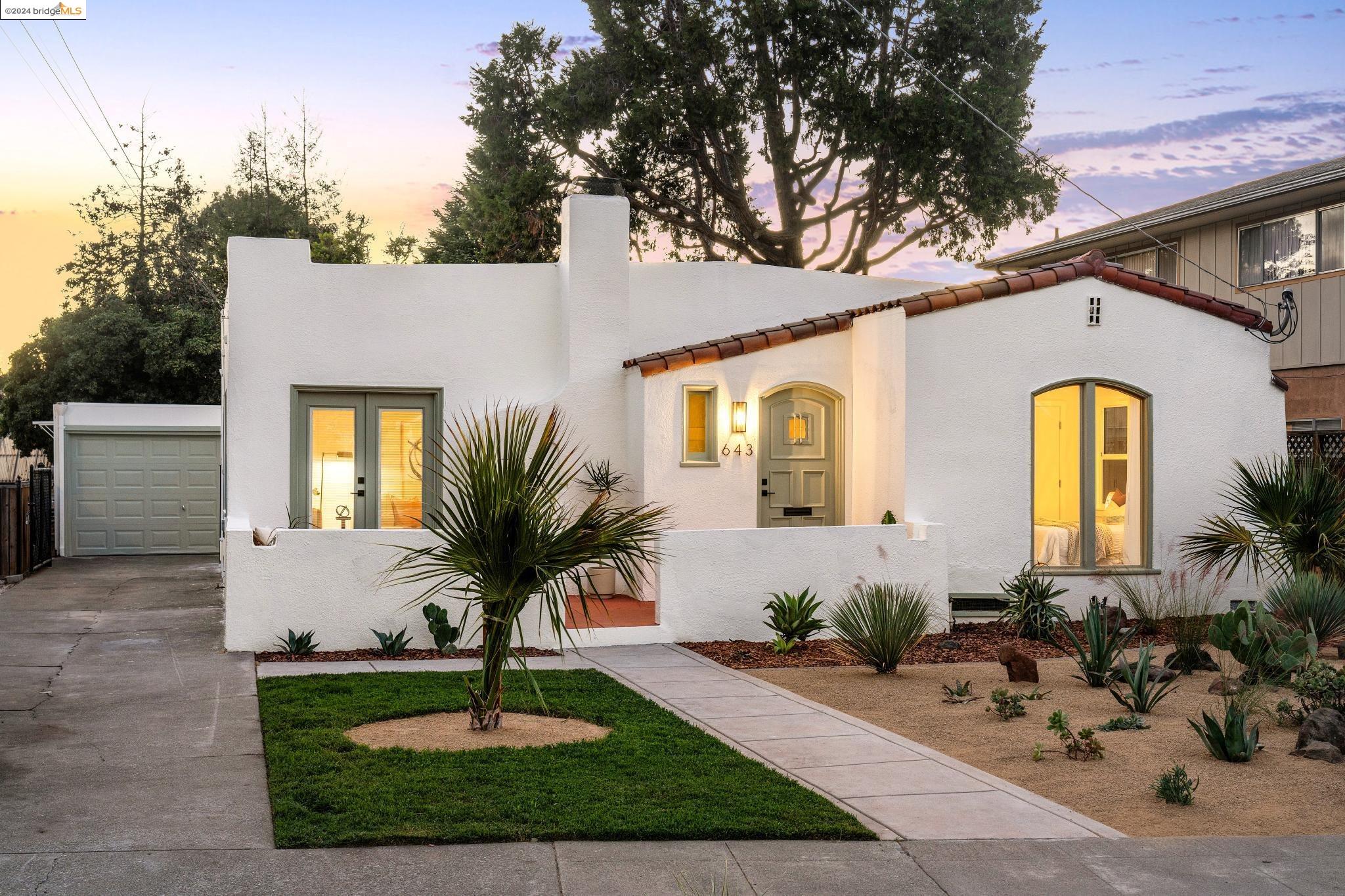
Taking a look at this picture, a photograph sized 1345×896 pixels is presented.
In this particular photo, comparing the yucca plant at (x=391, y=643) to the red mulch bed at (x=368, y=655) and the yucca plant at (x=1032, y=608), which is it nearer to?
the red mulch bed at (x=368, y=655)

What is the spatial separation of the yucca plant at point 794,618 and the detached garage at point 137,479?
13.3 meters

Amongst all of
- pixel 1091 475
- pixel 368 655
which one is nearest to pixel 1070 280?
pixel 1091 475

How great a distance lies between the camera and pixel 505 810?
5.45m

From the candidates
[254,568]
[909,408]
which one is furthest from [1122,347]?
[254,568]

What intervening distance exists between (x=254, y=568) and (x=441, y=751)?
4372 millimetres

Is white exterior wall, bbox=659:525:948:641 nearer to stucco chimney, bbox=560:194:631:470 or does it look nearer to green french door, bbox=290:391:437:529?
stucco chimney, bbox=560:194:631:470

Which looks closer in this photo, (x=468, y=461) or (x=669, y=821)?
(x=669, y=821)

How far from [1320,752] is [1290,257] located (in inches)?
515

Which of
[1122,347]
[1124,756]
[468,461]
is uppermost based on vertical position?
[1122,347]

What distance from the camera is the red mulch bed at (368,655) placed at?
396 inches

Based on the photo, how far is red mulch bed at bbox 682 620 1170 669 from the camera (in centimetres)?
1041

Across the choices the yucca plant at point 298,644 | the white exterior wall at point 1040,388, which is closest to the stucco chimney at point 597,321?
the white exterior wall at point 1040,388

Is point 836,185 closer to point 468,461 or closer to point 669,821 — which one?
point 468,461

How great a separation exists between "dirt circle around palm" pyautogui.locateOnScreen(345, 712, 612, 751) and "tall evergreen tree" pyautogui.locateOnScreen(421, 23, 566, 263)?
16.0 m
